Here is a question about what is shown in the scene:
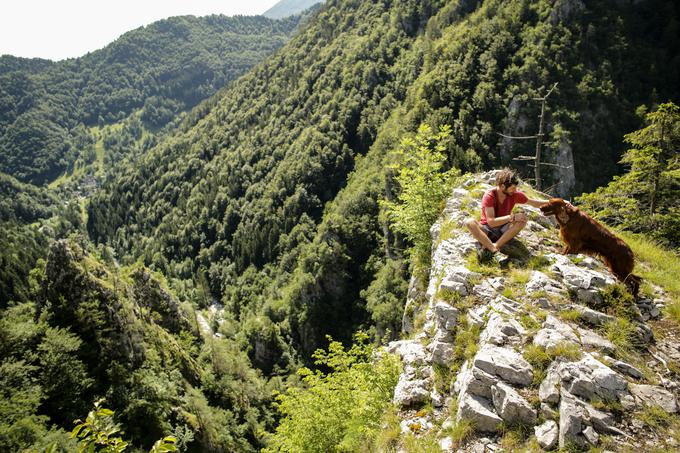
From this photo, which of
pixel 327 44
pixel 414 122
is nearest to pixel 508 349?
pixel 414 122

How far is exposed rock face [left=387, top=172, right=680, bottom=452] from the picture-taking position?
23.9ft

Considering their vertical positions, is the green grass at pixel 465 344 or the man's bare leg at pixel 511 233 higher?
the man's bare leg at pixel 511 233

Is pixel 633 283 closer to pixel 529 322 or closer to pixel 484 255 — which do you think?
pixel 529 322

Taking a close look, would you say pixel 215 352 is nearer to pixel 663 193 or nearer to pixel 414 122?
pixel 663 193

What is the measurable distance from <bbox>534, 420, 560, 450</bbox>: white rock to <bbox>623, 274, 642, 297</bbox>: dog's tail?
455cm

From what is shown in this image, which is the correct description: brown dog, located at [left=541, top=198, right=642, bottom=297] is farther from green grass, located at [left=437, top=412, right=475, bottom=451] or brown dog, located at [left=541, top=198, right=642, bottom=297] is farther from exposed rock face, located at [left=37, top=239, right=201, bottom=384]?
exposed rock face, located at [left=37, top=239, right=201, bottom=384]

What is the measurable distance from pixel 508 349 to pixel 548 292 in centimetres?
218

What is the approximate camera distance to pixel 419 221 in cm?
1716

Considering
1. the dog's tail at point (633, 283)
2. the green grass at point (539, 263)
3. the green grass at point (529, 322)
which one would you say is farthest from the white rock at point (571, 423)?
the green grass at point (539, 263)

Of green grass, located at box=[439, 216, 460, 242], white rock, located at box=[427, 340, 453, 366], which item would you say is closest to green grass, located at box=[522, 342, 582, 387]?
white rock, located at box=[427, 340, 453, 366]

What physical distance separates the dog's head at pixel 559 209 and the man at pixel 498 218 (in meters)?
0.99

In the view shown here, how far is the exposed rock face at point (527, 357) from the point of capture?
7.29 meters

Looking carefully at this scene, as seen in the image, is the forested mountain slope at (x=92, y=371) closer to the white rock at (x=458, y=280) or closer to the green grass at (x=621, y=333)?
the white rock at (x=458, y=280)

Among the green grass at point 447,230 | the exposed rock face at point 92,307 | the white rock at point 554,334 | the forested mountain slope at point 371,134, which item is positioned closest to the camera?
the white rock at point 554,334
